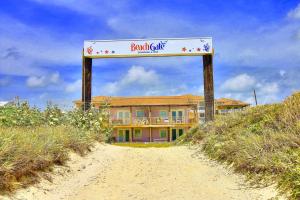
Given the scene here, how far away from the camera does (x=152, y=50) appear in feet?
79.8

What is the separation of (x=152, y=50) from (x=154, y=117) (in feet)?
101

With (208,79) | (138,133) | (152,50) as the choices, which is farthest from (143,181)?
(138,133)

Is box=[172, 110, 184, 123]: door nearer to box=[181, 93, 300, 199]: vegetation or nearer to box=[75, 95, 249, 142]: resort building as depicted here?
box=[75, 95, 249, 142]: resort building

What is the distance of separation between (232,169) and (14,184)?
6217 mm

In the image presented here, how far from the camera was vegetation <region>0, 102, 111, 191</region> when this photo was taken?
938cm

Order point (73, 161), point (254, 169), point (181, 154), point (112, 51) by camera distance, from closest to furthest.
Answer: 1. point (254, 169)
2. point (73, 161)
3. point (181, 154)
4. point (112, 51)

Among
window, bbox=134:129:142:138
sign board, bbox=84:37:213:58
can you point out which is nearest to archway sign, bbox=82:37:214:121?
sign board, bbox=84:37:213:58

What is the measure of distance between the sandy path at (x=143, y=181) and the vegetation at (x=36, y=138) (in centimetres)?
40

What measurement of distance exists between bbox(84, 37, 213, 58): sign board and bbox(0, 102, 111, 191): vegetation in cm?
316

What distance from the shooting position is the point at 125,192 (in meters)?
10.0

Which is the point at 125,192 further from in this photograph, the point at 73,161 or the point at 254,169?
the point at 73,161

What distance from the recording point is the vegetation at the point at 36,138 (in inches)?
369

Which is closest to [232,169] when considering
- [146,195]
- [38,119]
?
[146,195]

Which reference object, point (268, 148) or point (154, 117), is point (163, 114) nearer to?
point (154, 117)
